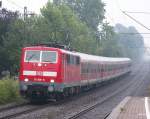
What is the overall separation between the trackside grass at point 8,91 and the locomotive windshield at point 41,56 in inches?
77.2

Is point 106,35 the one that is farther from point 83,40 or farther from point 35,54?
point 35,54

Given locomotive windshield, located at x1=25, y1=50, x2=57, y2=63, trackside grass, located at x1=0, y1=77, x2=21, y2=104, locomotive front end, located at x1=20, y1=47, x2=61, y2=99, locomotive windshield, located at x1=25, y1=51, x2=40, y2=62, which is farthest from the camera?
locomotive windshield, located at x1=25, y1=51, x2=40, y2=62

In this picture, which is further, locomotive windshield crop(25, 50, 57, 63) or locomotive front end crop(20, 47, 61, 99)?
locomotive windshield crop(25, 50, 57, 63)

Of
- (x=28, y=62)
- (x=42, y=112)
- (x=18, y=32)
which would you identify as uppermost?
(x=18, y=32)

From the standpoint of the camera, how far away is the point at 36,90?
1115 inches

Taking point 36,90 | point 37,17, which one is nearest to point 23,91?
point 36,90

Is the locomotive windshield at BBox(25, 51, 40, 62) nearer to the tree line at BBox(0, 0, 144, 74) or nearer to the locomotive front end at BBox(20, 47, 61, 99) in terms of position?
the locomotive front end at BBox(20, 47, 61, 99)

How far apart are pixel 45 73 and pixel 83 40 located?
4909 centimetres

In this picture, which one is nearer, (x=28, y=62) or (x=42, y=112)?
(x=42, y=112)

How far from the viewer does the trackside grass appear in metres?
28.8

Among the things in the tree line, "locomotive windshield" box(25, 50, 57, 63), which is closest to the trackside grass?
"locomotive windshield" box(25, 50, 57, 63)

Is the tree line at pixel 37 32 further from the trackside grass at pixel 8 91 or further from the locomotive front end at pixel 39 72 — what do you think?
the locomotive front end at pixel 39 72

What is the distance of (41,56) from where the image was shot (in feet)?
95.9

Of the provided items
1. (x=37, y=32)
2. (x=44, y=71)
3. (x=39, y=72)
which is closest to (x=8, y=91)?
(x=39, y=72)
